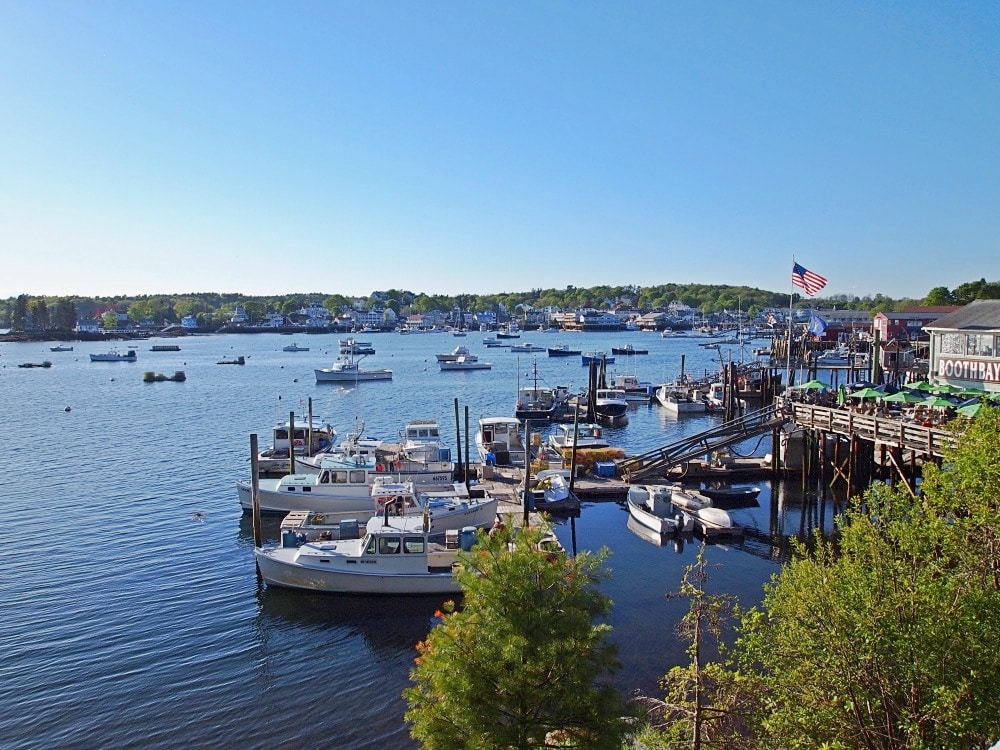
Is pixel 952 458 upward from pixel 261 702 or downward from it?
upward

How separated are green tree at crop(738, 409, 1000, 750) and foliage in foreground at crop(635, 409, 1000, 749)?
0.05 feet

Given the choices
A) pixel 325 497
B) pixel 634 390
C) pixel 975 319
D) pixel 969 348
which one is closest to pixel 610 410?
pixel 634 390

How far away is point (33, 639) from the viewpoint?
23.2 m

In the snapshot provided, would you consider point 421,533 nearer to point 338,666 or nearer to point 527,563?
point 338,666

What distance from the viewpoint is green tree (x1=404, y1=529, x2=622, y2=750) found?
9820 mm

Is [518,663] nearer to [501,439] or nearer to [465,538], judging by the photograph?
[465,538]

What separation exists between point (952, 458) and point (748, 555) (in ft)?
59.5

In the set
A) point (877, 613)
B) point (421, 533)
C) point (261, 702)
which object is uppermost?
point (877, 613)

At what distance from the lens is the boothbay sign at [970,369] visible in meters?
36.1

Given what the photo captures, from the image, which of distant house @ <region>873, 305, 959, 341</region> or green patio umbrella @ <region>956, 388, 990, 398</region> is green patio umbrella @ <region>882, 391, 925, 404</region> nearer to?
green patio umbrella @ <region>956, 388, 990, 398</region>

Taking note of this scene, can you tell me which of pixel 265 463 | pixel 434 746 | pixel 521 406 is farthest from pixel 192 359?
pixel 434 746

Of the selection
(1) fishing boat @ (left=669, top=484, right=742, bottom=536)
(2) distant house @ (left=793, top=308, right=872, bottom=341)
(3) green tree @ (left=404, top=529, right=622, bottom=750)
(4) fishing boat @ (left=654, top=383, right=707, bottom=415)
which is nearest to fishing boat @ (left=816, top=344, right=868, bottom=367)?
(2) distant house @ (left=793, top=308, right=872, bottom=341)

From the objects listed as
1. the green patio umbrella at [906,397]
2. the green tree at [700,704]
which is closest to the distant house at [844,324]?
the green patio umbrella at [906,397]

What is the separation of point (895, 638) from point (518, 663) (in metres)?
4.87
